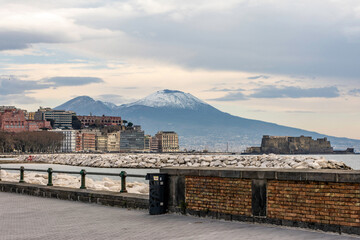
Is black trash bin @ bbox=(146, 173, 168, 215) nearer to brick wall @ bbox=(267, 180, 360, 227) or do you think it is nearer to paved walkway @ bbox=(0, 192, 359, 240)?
paved walkway @ bbox=(0, 192, 359, 240)

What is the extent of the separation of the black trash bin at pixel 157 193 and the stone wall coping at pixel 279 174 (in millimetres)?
328

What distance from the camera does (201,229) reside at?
39.1 ft

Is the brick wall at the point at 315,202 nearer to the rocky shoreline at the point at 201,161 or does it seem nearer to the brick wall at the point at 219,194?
the brick wall at the point at 219,194

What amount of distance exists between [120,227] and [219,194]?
8.36 feet

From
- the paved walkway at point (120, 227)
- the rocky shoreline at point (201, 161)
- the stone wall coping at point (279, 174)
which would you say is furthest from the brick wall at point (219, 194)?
the rocky shoreline at point (201, 161)

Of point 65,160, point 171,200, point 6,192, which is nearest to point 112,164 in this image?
point 65,160

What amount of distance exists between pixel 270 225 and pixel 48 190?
38.7 ft

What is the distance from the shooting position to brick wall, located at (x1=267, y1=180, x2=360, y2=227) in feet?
35.3

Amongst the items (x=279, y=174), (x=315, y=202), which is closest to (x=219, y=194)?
(x=279, y=174)

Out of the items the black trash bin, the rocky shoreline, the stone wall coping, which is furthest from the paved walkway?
the rocky shoreline

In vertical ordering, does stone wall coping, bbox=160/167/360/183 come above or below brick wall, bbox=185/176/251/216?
above

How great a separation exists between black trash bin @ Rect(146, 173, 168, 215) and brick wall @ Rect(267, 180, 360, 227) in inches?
137

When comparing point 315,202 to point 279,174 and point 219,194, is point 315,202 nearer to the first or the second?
point 279,174

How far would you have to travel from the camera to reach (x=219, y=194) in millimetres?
13359
